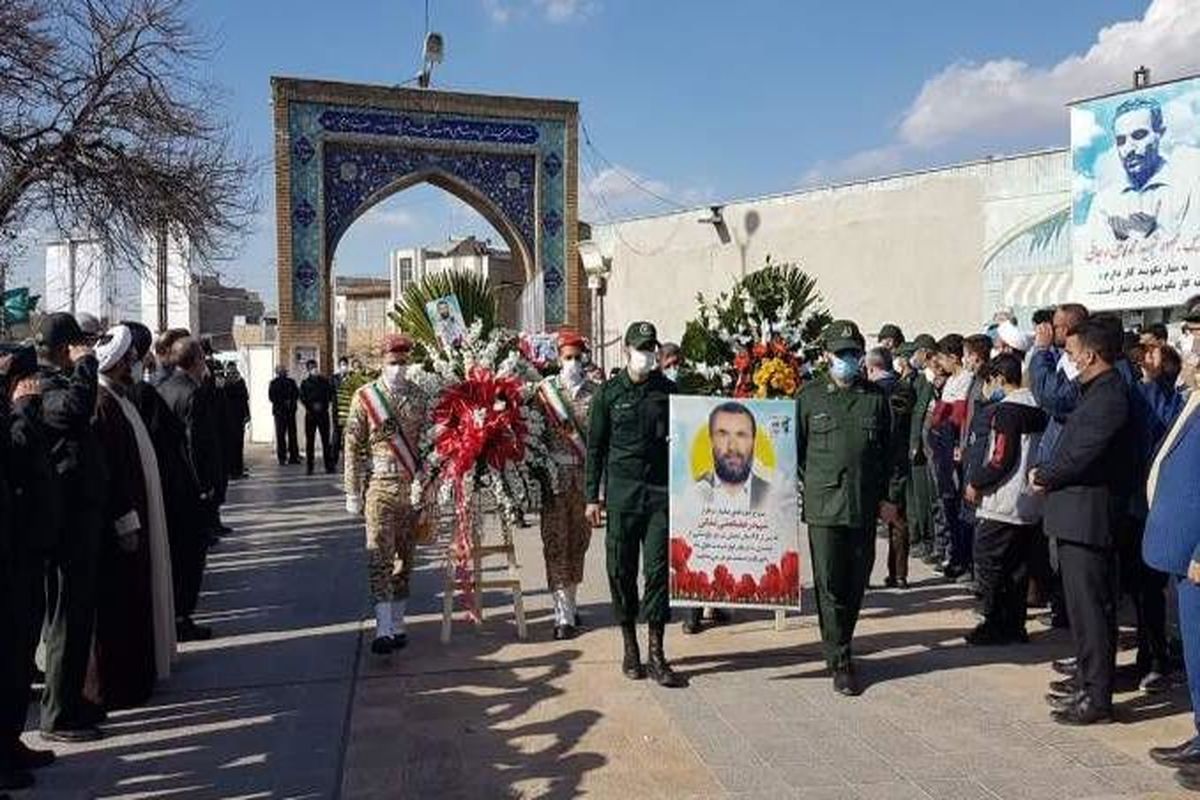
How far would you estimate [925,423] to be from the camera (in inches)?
354

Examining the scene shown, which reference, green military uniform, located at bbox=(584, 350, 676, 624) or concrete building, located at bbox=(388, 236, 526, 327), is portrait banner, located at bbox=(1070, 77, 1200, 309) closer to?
green military uniform, located at bbox=(584, 350, 676, 624)

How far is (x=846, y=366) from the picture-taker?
6004 millimetres

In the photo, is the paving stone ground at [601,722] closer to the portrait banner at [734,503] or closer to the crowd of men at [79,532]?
the crowd of men at [79,532]

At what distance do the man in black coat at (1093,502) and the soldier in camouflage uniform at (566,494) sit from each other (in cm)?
290

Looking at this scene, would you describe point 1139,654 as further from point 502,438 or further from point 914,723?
point 502,438

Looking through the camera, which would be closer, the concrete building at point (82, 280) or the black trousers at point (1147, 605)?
the black trousers at point (1147, 605)

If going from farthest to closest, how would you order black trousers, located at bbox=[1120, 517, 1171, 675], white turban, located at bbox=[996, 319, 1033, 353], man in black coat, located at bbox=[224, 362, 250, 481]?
man in black coat, located at bbox=[224, 362, 250, 481]
white turban, located at bbox=[996, 319, 1033, 353]
black trousers, located at bbox=[1120, 517, 1171, 675]

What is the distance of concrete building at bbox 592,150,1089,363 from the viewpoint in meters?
14.9

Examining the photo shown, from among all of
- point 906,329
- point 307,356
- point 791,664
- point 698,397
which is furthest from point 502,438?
point 307,356

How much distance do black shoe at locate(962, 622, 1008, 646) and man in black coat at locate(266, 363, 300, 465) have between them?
13708 mm

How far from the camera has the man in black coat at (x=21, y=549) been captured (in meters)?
4.63

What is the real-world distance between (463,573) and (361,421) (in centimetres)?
127

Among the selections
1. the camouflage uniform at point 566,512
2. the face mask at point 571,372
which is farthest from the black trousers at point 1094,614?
the face mask at point 571,372

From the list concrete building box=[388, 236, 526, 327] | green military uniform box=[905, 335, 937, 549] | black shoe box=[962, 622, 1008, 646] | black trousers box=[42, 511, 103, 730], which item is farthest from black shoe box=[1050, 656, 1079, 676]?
concrete building box=[388, 236, 526, 327]
